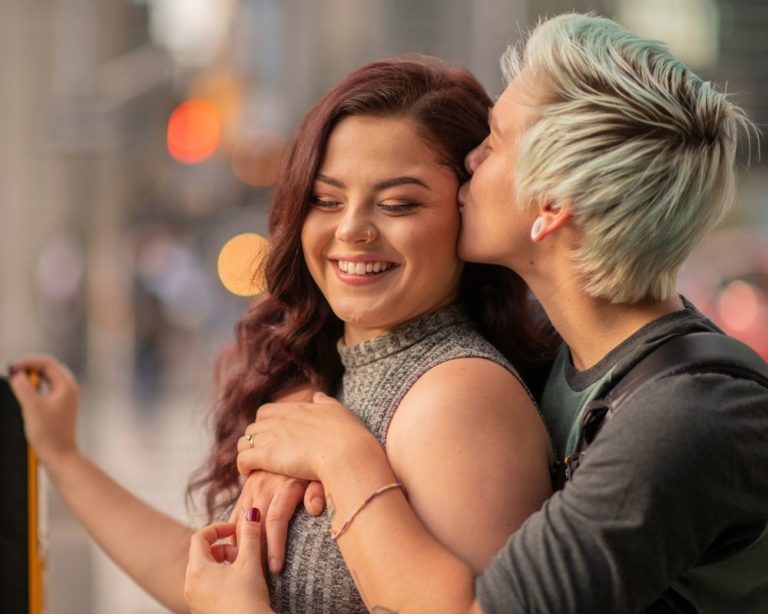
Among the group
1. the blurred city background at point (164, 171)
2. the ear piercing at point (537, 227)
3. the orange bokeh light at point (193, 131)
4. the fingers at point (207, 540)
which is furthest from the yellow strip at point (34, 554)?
the orange bokeh light at point (193, 131)

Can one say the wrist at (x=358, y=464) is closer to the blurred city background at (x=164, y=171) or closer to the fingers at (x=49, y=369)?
the blurred city background at (x=164, y=171)

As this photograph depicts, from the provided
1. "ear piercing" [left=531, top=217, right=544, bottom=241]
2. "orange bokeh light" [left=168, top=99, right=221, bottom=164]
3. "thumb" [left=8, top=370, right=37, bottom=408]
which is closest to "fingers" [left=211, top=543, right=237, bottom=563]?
"ear piercing" [left=531, top=217, right=544, bottom=241]

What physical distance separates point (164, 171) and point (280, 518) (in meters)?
47.6

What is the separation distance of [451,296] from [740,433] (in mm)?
896

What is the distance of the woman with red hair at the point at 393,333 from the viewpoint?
2289mm

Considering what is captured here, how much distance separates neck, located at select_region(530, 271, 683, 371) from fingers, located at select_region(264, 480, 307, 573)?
2.01ft

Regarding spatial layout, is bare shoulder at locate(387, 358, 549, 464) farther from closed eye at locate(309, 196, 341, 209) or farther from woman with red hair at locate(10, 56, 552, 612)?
closed eye at locate(309, 196, 341, 209)

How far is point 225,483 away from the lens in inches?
119

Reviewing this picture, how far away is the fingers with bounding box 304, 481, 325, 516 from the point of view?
2434mm

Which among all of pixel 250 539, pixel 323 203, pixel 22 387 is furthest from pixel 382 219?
pixel 22 387

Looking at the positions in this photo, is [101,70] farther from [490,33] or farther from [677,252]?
[677,252]

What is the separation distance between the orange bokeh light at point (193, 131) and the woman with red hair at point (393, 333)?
62.6ft

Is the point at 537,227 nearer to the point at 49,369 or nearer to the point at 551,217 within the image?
the point at 551,217

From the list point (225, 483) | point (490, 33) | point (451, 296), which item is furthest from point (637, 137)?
point (490, 33)
